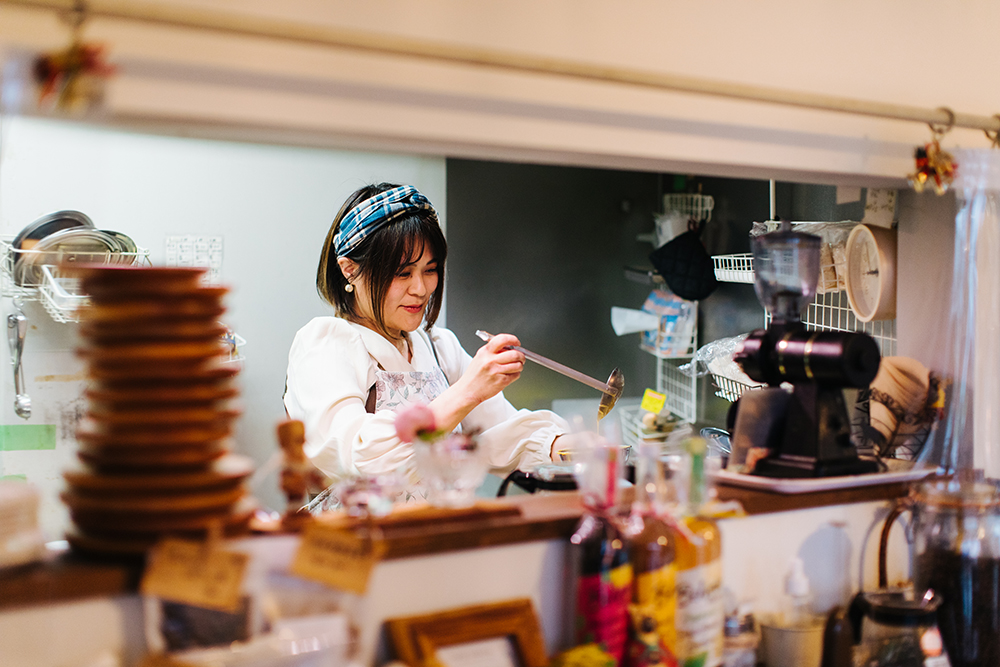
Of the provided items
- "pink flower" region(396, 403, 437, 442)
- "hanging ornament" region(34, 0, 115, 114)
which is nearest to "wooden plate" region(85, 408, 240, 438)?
"pink flower" region(396, 403, 437, 442)

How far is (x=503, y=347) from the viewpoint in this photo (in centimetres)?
203

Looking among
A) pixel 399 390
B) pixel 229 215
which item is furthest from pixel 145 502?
pixel 229 215

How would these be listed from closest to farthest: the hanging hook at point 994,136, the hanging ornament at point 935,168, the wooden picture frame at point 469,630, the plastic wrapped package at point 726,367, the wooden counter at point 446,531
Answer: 1. the wooden counter at point 446,531
2. the wooden picture frame at point 469,630
3. the hanging ornament at point 935,168
4. the hanging hook at point 994,136
5. the plastic wrapped package at point 726,367

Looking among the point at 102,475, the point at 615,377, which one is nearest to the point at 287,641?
the point at 102,475

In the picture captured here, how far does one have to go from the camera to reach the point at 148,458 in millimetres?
923

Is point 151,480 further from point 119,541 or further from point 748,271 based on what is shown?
point 748,271

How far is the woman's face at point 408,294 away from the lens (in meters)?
2.15

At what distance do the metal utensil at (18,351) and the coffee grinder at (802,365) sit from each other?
1973 mm

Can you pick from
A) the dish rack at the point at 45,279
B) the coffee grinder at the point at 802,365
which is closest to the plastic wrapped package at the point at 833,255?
the coffee grinder at the point at 802,365

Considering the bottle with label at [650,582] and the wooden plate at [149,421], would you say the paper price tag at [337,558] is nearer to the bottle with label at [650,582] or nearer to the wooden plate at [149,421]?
the wooden plate at [149,421]

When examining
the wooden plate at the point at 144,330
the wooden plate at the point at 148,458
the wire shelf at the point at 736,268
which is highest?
the wire shelf at the point at 736,268

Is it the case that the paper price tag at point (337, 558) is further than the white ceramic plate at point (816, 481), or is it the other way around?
the white ceramic plate at point (816, 481)

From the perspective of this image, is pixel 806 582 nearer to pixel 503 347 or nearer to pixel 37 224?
pixel 503 347

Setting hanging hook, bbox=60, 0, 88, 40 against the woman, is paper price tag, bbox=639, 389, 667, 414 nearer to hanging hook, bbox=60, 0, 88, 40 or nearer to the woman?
the woman
